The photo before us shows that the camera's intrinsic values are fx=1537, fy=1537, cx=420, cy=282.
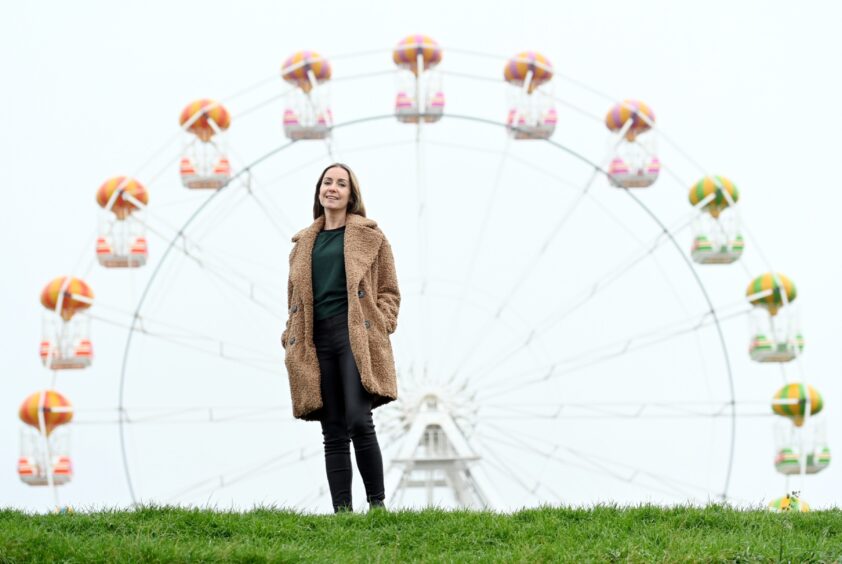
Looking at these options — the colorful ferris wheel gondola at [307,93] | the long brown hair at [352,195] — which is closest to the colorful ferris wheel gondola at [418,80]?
the colorful ferris wheel gondola at [307,93]

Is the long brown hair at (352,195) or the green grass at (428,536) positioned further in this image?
the long brown hair at (352,195)

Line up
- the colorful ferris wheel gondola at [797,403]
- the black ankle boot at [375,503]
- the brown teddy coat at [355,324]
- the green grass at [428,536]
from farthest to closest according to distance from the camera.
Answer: the colorful ferris wheel gondola at [797,403] < the black ankle boot at [375,503] < the brown teddy coat at [355,324] < the green grass at [428,536]

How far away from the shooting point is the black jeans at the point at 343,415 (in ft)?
23.2

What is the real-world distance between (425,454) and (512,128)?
15.7ft

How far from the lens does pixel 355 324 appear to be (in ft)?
23.1

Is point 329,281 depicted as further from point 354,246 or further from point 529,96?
point 529,96

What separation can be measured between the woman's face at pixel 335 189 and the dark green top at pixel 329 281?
6.4 inches

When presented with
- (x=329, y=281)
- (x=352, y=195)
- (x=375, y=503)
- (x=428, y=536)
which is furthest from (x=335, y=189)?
(x=428, y=536)

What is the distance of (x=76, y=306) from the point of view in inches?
787

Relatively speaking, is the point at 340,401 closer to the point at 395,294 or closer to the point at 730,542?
the point at 395,294

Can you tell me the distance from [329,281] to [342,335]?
26cm

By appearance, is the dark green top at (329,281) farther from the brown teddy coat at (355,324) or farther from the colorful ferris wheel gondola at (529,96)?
the colorful ferris wheel gondola at (529,96)

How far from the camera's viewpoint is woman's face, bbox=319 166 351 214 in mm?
7262

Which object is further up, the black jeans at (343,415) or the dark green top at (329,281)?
the dark green top at (329,281)
